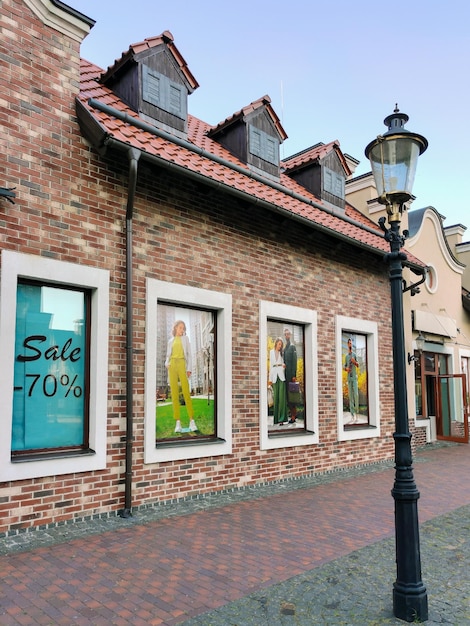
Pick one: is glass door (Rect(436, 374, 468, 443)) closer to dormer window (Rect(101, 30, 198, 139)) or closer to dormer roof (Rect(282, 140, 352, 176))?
dormer roof (Rect(282, 140, 352, 176))

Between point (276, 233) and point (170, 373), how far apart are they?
125 inches

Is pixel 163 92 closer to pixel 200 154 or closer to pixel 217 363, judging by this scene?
pixel 200 154

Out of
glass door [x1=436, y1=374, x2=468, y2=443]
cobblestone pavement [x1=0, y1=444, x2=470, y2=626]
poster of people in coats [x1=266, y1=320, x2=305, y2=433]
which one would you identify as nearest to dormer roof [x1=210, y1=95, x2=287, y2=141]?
poster of people in coats [x1=266, y1=320, x2=305, y2=433]

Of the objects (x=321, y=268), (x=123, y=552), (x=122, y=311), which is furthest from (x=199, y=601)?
(x=321, y=268)

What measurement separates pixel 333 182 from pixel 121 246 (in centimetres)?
649

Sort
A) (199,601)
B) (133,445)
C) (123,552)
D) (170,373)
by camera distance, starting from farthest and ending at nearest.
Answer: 1. (170,373)
2. (133,445)
3. (123,552)
4. (199,601)

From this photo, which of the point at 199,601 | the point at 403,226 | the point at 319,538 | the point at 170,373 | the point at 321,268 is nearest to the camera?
the point at 199,601

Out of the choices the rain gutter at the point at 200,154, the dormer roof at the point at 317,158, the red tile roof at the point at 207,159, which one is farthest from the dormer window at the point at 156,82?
the dormer roof at the point at 317,158

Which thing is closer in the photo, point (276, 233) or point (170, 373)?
point (170, 373)

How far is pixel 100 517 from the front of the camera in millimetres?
5980

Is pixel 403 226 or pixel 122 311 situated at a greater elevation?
pixel 403 226

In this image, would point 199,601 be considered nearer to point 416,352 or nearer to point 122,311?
point 122,311

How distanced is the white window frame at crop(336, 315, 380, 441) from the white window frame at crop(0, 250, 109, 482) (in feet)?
16.7

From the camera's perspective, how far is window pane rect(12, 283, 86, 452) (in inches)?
221
